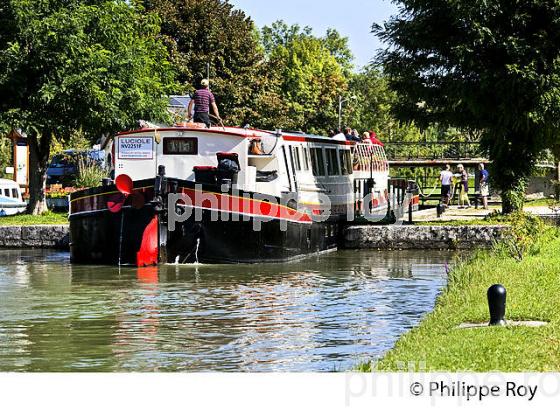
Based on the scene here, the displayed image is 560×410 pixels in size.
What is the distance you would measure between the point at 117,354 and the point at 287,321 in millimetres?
3531

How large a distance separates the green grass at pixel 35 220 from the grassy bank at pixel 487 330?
17.2 metres

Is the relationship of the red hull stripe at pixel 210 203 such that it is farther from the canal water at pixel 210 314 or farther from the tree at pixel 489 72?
the tree at pixel 489 72

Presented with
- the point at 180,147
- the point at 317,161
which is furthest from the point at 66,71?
the point at 180,147

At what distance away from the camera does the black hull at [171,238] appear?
24656 mm

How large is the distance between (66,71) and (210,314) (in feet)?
57.6

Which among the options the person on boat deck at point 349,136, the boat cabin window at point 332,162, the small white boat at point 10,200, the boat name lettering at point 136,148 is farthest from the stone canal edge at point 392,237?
the small white boat at point 10,200

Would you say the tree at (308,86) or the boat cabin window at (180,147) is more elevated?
the tree at (308,86)

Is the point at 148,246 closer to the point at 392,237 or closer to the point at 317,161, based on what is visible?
the point at 317,161

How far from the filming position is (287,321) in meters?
16.8

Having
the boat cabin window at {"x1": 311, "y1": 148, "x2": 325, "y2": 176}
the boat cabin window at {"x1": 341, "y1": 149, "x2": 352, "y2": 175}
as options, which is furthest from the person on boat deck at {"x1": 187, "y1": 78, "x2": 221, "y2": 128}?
the boat cabin window at {"x1": 341, "y1": 149, "x2": 352, "y2": 175}

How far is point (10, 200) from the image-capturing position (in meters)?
41.3

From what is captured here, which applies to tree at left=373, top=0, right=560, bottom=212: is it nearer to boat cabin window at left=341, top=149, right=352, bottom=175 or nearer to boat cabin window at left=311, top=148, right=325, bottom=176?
boat cabin window at left=341, top=149, right=352, bottom=175
